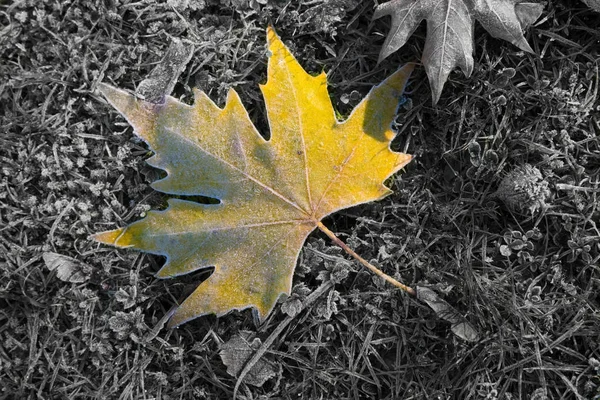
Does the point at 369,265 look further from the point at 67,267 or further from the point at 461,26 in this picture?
the point at 67,267

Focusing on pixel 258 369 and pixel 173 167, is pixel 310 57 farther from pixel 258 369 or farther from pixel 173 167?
pixel 258 369

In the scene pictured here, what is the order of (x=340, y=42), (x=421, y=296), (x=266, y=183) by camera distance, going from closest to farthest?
(x=266, y=183) → (x=421, y=296) → (x=340, y=42)

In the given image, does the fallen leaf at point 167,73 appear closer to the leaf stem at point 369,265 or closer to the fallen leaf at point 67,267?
the fallen leaf at point 67,267

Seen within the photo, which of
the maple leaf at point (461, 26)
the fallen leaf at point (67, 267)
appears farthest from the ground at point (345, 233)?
the maple leaf at point (461, 26)

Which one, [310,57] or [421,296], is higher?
[310,57]

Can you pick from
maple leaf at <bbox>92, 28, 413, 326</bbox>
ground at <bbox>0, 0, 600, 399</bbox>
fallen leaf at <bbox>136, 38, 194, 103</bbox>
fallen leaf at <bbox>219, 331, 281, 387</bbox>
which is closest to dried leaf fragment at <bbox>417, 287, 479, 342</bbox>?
ground at <bbox>0, 0, 600, 399</bbox>

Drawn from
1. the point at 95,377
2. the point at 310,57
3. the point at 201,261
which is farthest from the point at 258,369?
the point at 310,57
